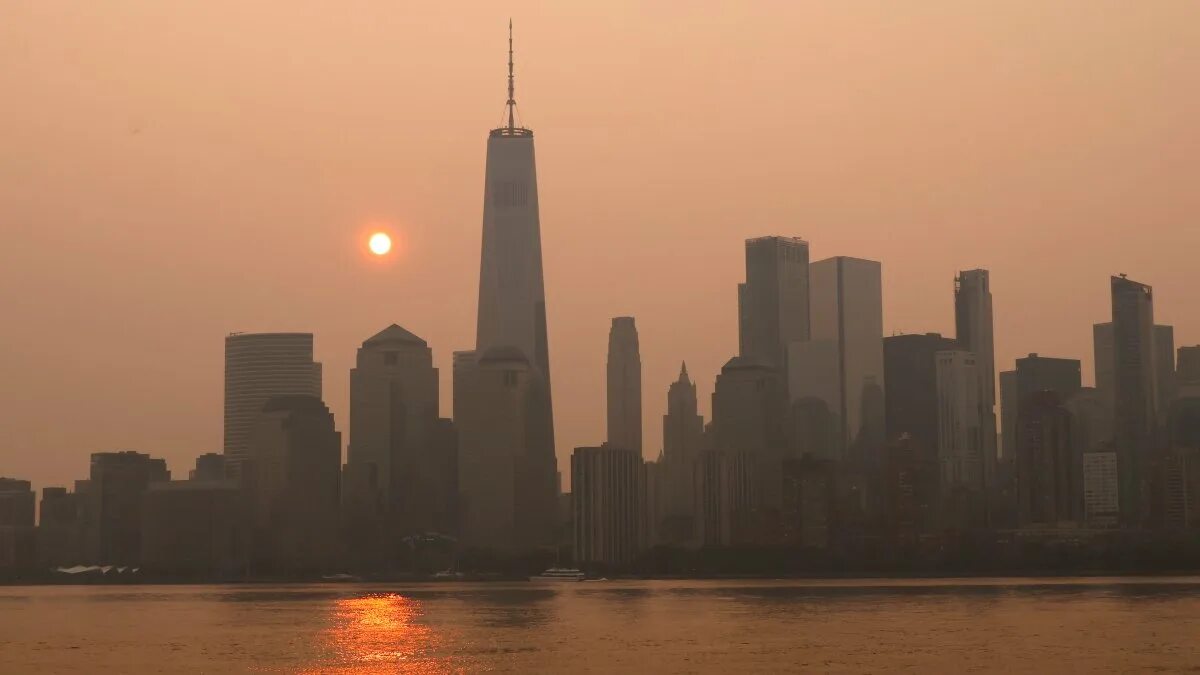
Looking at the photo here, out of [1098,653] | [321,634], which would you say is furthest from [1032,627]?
[321,634]

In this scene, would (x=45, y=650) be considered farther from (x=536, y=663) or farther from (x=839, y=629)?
(x=839, y=629)

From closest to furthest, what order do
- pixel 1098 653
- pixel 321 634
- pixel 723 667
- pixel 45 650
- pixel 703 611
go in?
pixel 723 667
pixel 1098 653
pixel 45 650
pixel 321 634
pixel 703 611

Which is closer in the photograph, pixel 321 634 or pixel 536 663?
pixel 536 663

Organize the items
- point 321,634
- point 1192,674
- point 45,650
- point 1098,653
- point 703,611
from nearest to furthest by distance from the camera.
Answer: point 1192,674
point 1098,653
point 45,650
point 321,634
point 703,611

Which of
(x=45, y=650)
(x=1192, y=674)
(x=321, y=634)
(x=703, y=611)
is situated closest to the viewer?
(x=1192, y=674)

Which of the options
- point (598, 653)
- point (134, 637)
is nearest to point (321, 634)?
point (134, 637)

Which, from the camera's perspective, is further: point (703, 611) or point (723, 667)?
point (703, 611)

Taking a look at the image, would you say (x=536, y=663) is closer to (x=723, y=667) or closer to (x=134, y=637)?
(x=723, y=667)
